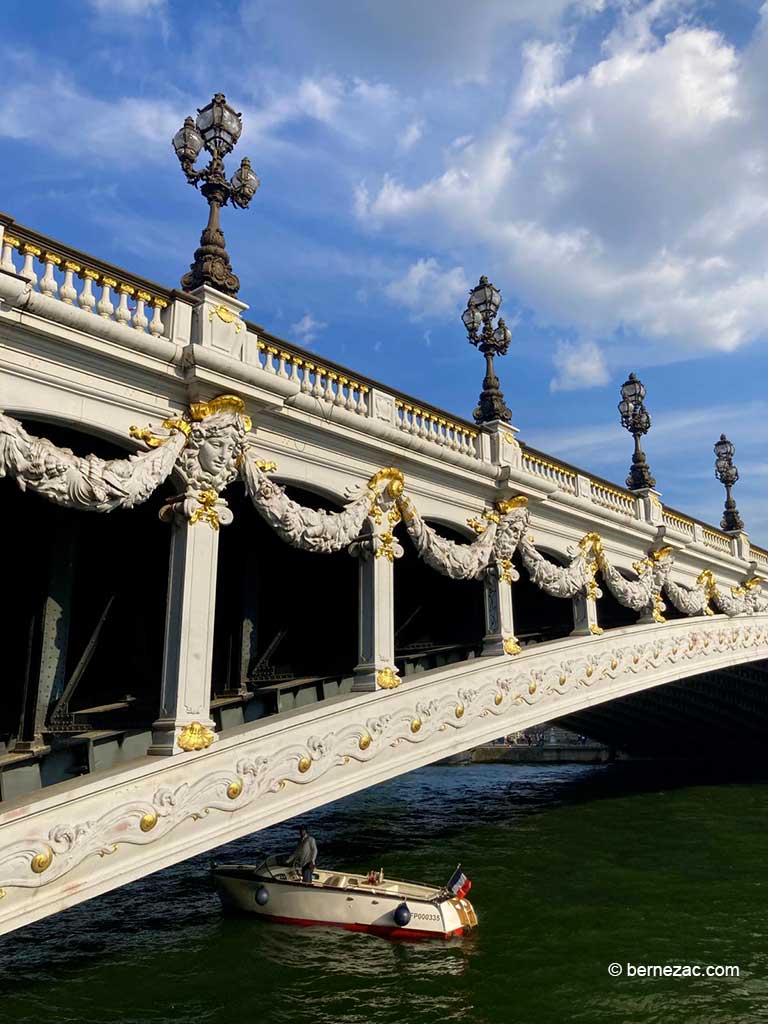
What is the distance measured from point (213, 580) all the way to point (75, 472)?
2.34m

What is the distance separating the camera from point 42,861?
8148mm

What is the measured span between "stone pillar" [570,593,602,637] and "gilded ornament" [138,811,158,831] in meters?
11.6

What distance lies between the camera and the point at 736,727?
38844 millimetres

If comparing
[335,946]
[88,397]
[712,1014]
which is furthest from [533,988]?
[88,397]

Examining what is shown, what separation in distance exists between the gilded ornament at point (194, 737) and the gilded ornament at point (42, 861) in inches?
70.1

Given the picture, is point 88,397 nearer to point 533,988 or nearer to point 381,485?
point 381,485

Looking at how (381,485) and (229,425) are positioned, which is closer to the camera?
(229,425)

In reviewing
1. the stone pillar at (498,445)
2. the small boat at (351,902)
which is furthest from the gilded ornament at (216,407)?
the small boat at (351,902)

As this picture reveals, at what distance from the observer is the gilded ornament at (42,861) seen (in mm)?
8102

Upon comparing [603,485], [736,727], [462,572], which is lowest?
[736,727]

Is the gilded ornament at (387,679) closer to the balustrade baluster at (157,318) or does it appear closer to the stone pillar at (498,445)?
the stone pillar at (498,445)

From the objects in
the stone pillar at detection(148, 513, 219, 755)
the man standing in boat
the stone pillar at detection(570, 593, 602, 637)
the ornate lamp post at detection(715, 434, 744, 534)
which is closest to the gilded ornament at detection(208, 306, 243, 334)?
the stone pillar at detection(148, 513, 219, 755)

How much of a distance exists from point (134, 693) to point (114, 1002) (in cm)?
376

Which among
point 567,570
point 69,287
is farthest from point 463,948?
point 69,287
